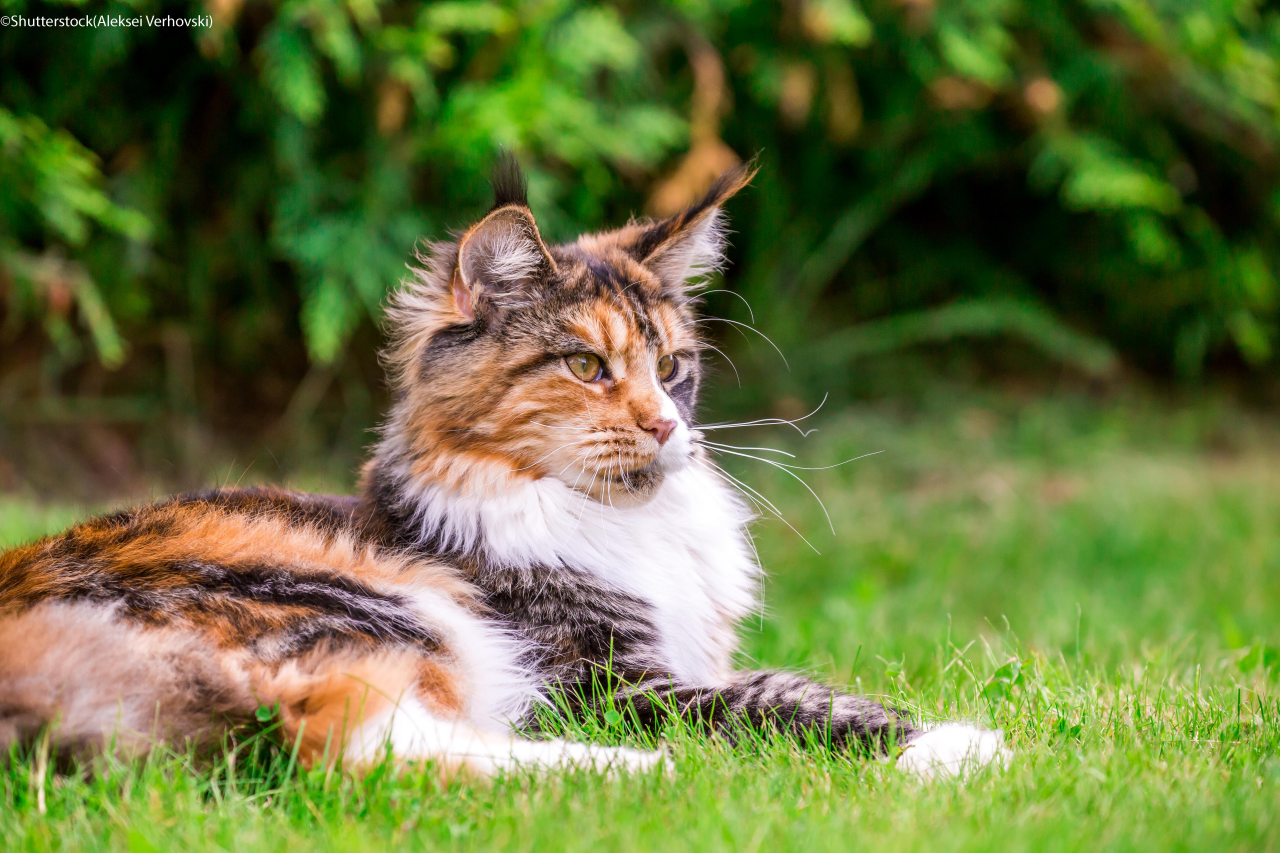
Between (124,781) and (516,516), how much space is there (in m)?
1.09

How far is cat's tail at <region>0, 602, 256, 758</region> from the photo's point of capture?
1.99 metres

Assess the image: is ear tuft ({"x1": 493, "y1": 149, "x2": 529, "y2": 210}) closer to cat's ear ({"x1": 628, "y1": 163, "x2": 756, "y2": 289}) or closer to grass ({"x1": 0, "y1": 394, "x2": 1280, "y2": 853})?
cat's ear ({"x1": 628, "y1": 163, "x2": 756, "y2": 289})

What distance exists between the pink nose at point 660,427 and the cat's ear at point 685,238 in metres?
0.65

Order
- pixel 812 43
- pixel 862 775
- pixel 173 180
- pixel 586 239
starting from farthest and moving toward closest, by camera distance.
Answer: pixel 812 43 < pixel 173 180 < pixel 586 239 < pixel 862 775

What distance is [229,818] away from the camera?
6.23 ft

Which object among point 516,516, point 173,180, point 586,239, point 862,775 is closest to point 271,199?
point 173,180

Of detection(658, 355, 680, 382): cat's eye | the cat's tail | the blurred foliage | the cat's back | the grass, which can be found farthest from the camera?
the blurred foliage

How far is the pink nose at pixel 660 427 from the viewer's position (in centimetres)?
266

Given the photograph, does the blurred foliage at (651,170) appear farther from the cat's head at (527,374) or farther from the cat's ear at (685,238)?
the cat's head at (527,374)

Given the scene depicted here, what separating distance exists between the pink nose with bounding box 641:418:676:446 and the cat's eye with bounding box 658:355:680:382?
0.30m

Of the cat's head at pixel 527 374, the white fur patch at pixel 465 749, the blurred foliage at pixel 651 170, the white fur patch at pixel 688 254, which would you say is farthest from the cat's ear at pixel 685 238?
the blurred foliage at pixel 651 170

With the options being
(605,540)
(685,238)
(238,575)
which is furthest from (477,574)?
(685,238)

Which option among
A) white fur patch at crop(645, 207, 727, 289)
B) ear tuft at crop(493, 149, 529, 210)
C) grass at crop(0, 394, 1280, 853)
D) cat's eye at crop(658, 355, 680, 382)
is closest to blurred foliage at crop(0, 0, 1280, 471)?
grass at crop(0, 394, 1280, 853)

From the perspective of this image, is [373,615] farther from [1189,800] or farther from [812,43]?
[812,43]
